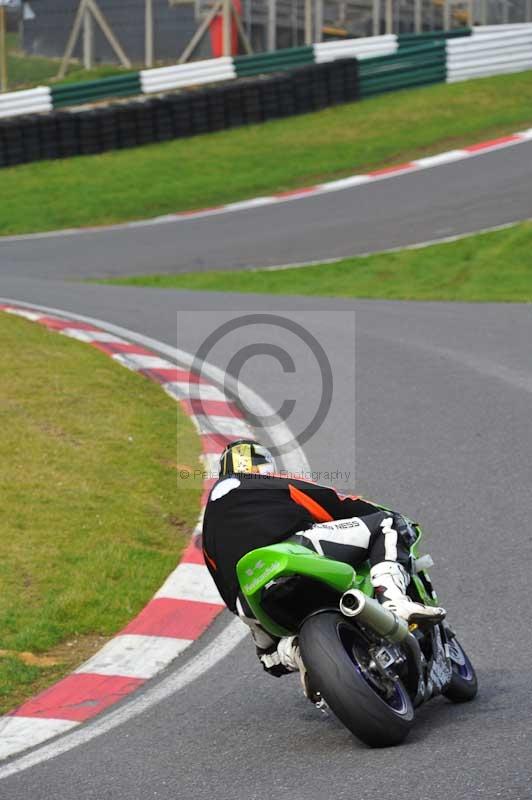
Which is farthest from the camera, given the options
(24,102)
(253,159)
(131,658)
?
(24,102)

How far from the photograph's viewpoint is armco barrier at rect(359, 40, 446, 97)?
29250 millimetres

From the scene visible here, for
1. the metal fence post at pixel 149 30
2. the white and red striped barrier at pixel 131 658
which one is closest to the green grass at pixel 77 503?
the white and red striped barrier at pixel 131 658

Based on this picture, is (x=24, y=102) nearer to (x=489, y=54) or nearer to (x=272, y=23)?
(x=272, y=23)

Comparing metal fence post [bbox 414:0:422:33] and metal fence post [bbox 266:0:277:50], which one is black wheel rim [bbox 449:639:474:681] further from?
metal fence post [bbox 414:0:422:33]

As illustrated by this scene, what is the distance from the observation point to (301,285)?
18.2 meters

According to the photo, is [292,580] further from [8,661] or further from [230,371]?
[230,371]

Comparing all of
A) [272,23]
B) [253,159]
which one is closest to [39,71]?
[272,23]

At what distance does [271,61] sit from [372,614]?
84.9 ft

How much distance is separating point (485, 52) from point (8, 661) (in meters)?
26.6

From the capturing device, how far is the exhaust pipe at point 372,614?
463 centimetres

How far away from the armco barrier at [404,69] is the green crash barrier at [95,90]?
5210mm

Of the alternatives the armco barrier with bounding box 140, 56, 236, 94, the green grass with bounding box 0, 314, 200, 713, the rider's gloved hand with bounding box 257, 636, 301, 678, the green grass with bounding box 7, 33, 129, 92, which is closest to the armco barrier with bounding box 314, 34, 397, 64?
the armco barrier with bounding box 140, 56, 236, 94

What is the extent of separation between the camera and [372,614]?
4.64m

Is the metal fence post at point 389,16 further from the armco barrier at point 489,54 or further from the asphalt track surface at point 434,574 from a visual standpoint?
the asphalt track surface at point 434,574
